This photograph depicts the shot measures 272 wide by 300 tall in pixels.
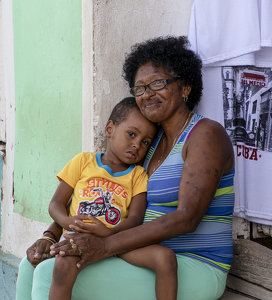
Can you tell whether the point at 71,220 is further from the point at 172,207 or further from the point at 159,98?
the point at 159,98

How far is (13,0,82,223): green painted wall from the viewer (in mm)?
3178

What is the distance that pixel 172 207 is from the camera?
7.47ft

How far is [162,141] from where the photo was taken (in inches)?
107

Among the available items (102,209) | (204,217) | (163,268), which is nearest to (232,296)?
(204,217)

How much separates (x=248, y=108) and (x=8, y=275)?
3172 millimetres

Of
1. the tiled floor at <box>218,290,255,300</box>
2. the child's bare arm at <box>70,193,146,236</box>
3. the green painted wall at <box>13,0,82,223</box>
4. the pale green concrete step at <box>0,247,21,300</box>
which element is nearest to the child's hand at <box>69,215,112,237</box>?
the child's bare arm at <box>70,193,146,236</box>

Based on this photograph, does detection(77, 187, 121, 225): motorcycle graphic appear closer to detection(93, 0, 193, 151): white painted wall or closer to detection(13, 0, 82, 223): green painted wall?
detection(93, 0, 193, 151): white painted wall

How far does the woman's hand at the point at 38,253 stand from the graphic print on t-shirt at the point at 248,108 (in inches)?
59.5

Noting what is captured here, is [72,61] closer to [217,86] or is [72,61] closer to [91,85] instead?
[91,85]

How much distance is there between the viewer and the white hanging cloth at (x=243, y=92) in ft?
8.68

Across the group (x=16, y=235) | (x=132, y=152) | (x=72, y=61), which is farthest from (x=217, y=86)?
(x=16, y=235)

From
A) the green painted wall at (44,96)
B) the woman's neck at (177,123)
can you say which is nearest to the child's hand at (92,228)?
the woman's neck at (177,123)

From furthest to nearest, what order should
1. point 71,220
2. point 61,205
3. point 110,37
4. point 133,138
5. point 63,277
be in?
point 110,37 < point 133,138 < point 61,205 < point 71,220 < point 63,277

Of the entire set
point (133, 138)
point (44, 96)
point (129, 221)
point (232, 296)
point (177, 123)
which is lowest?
point (232, 296)
